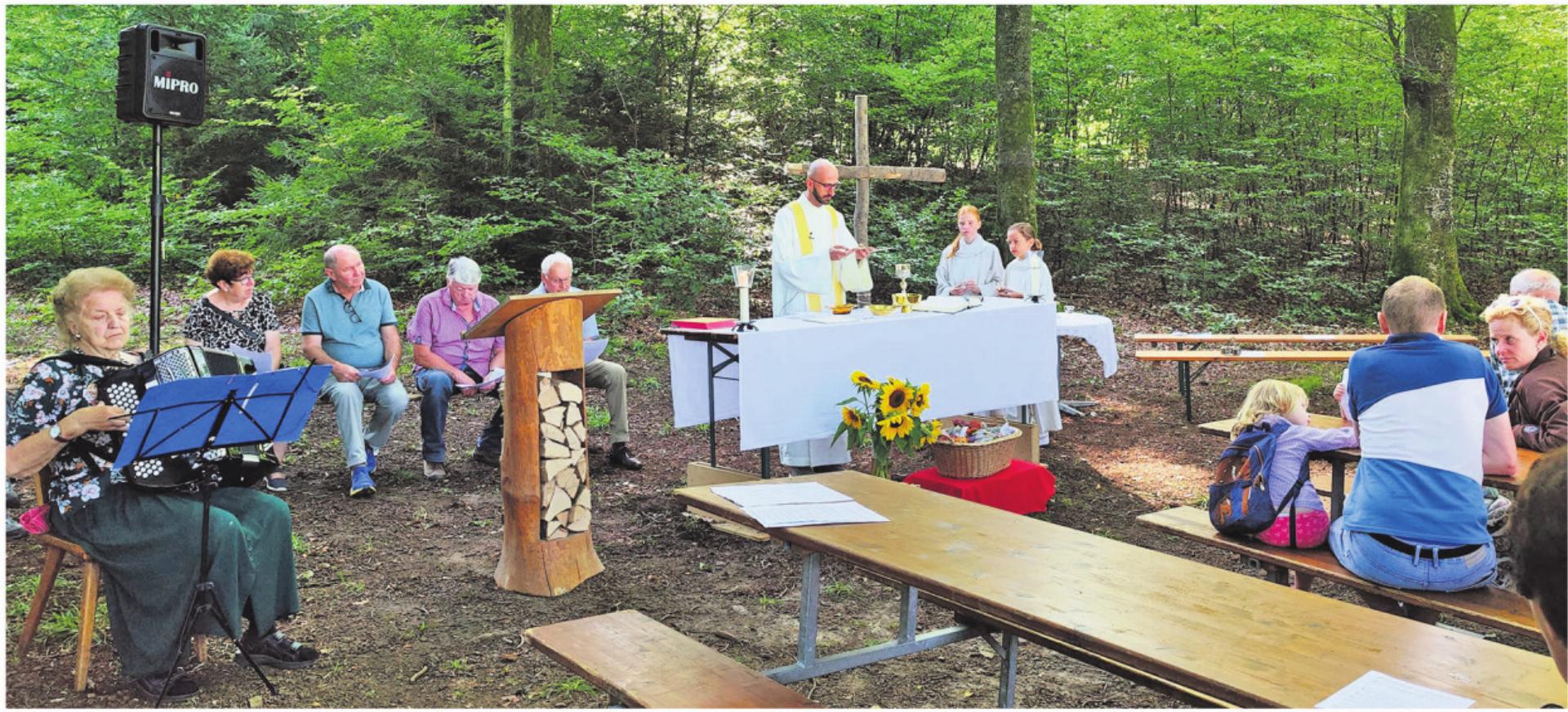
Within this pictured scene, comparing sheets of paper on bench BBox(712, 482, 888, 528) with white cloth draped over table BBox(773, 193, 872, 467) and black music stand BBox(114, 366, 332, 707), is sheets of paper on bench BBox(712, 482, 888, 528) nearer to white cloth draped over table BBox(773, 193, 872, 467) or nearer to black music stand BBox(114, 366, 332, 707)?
black music stand BBox(114, 366, 332, 707)

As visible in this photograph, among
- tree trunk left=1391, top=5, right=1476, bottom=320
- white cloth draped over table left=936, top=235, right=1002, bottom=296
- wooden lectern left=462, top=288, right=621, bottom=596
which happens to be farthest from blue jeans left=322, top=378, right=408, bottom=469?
tree trunk left=1391, top=5, right=1476, bottom=320

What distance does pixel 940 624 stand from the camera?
13.6ft

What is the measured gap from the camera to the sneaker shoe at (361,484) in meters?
A: 5.82

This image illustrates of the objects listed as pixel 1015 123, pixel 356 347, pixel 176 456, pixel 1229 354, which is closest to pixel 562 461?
pixel 176 456

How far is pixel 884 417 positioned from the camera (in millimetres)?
5352

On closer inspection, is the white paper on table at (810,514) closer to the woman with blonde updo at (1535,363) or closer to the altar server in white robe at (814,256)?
the woman with blonde updo at (1535,363)

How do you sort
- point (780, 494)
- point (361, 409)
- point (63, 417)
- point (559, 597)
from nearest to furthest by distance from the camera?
point (780, 494) < point (63, 417) < point (559, 597) < point (361, 409)

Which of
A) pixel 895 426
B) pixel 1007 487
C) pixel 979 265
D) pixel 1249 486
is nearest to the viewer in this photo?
pixel 1249 486

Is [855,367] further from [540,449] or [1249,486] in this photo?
[1249,486]

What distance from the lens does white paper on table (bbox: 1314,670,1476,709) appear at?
170 cm

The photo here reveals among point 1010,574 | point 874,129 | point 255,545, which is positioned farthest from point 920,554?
point 874,129

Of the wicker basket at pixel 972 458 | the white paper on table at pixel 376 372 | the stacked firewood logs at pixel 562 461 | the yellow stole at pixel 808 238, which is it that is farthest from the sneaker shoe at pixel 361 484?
the wicker basket at pixel 972 458

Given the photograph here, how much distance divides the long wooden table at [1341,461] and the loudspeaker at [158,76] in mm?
4408

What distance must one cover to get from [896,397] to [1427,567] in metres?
2.61
